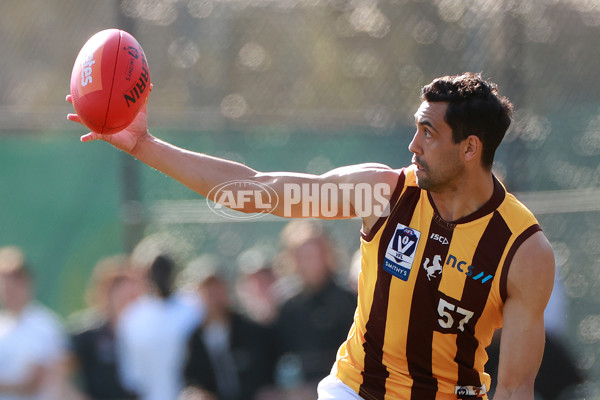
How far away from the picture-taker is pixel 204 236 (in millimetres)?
7371

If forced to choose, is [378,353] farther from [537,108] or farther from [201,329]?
[537,108]

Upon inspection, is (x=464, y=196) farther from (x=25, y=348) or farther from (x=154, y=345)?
(x=25, y=348)

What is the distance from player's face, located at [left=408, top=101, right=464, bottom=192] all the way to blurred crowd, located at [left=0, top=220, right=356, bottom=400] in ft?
8.98

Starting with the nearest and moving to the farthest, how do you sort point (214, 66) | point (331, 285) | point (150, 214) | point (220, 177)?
point (220, 177) → point (331, 285) → point (150, 214) → point (214, 66)

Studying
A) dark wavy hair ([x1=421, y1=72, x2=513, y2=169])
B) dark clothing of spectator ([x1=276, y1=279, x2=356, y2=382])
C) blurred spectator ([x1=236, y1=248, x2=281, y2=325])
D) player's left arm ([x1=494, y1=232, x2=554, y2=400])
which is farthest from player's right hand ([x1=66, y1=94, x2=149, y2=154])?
blurred spectator ([x1=236, y1=248, x2=281, y2=325])

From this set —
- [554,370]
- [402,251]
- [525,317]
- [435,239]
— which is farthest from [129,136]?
[554,370]

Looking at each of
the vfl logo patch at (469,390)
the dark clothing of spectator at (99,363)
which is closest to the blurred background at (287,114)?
the dark clothing of spectator at (99,363)

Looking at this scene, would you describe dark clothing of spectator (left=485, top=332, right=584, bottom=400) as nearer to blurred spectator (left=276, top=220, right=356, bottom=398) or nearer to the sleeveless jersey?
blurred spectator (left=276, top=220, right=356, bottom=398)

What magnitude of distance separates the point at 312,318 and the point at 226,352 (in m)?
0.72

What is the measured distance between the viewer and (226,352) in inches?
248

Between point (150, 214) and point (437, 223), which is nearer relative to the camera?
point (437, 223)

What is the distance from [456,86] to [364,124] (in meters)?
3.82

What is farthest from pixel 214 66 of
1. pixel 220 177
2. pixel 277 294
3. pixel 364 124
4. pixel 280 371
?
pixel 220 177

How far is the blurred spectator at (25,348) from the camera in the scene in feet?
20.5
